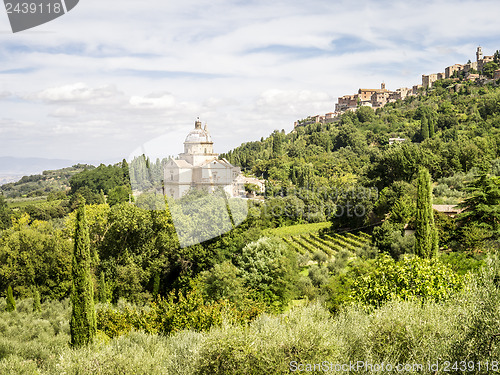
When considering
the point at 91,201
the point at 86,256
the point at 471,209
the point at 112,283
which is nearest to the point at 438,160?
the point at 471,209

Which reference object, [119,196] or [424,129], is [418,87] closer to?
[424,129]

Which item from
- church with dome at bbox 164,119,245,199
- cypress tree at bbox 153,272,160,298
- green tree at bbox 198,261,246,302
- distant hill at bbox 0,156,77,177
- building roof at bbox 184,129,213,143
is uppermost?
distant hill at bbox 0,156,77,177

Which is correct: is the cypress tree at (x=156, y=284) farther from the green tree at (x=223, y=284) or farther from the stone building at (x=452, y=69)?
the stone building at (x=452, y=69)

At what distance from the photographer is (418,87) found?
318 ft

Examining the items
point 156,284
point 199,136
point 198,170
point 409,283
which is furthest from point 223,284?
point 199,136

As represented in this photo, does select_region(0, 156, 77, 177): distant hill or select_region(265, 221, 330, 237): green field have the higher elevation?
select_region(0, 156, 77, 177): distant hill

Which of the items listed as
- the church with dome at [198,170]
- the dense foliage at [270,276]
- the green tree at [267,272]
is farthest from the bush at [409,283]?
the church with dome at [198,170]

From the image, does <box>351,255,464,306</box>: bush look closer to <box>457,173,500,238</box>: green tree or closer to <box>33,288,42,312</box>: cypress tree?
<box>457,173,500,238</box>: green tree

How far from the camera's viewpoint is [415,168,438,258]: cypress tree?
46.1 ft

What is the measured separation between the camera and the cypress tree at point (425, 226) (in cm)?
1405

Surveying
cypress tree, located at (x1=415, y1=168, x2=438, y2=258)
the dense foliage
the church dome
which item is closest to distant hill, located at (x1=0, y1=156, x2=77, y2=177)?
the dense foliage

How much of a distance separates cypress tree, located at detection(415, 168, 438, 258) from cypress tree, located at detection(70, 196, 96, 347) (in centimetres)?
1130

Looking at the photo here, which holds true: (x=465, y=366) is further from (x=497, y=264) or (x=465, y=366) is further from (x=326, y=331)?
(x=497, y=264)

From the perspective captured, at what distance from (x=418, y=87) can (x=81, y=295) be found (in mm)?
102415
